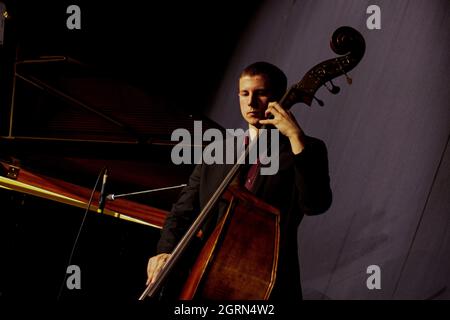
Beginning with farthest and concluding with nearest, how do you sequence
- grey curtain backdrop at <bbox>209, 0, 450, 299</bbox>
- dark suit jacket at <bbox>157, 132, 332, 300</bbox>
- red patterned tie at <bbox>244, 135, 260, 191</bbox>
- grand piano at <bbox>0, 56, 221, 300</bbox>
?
1. grey curtain backdrop at <bbox>209, 0, 450, 299</bbox>
2. grand piano at <bbox>0, 56, 221, 300</bbox>
3. red patterned tie at <bbox>244, 135, 260, 191</bbox>
4. dark suit jacket at <bbox>157, 132, 332, 300</bbox>

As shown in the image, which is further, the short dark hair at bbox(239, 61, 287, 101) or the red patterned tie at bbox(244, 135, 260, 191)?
the short dark hair at bbox(239, 61, 287, 101)

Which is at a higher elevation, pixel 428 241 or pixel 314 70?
pixel 314 70

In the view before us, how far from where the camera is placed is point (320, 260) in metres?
2.76

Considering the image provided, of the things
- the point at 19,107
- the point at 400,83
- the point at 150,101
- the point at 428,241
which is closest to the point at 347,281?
the point at 428,241

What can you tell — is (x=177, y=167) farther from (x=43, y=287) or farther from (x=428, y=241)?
(x=428, y=241)

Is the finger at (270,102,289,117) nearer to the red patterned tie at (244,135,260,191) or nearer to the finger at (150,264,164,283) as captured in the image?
the red patterned tie at (244,135,260,191)

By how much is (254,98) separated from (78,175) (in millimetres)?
1288

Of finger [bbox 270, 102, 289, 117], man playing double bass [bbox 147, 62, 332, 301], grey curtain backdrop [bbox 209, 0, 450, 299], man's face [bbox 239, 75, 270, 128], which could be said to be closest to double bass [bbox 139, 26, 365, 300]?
man playing double bass [bbox 147, 62, 332, 301]

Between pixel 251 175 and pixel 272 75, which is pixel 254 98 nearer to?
pixel 272 75

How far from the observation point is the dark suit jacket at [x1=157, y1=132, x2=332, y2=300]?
1.33 metres

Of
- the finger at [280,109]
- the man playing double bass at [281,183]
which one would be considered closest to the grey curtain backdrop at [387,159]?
the man playing double bass at [281,183]

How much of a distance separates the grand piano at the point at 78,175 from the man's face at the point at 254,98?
2.05 feet

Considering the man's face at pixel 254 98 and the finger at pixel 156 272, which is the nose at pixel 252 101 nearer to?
the man's face at pixel 254 98
